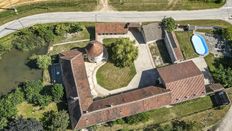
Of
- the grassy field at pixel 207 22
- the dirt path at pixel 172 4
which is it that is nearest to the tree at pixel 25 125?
the grassy field at pixel 207 22

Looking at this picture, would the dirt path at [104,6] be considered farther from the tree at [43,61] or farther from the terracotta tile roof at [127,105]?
the terracotta tile roof at [127,105]

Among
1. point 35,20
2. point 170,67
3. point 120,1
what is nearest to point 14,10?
point 35,20

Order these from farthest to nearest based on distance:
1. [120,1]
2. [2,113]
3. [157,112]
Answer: [120,1] → [157,112] → [2,113]

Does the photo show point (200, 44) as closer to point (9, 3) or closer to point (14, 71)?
point (14, 71)

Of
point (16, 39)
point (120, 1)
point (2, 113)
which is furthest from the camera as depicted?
point (120, 1)

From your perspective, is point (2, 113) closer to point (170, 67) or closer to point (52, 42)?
point (52, 42)

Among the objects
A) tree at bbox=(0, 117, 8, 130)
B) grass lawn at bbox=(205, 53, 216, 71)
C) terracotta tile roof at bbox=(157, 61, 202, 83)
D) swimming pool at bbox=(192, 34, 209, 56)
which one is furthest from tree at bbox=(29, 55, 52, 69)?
grass lawn at bbox=(205, 53, 216, 71)
